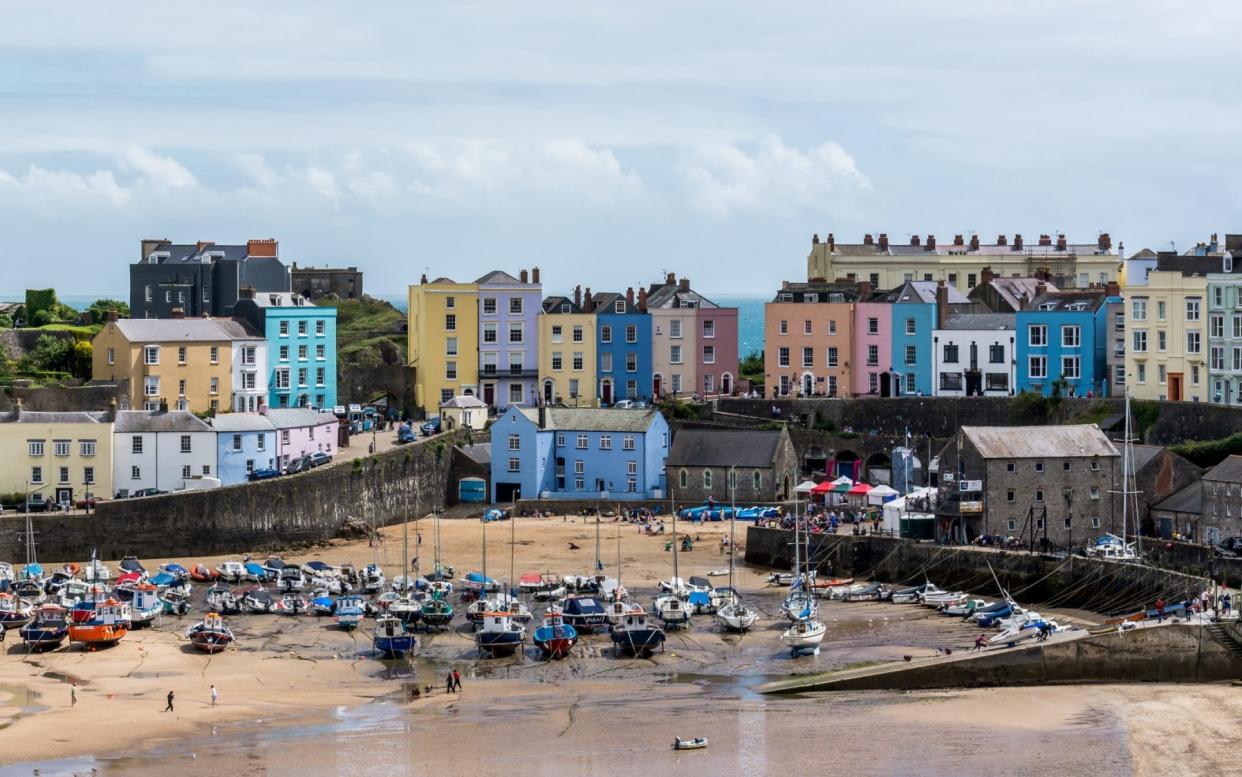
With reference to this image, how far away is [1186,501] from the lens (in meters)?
63.6

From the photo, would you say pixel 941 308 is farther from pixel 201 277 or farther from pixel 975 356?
pixel 201 277

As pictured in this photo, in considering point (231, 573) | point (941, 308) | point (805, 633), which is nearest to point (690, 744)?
point (805, 633)

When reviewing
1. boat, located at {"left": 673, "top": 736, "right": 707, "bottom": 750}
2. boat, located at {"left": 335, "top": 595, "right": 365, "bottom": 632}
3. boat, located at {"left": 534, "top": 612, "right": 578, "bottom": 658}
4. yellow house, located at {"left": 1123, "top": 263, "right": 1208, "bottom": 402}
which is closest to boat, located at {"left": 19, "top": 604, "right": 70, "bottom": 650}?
boat, located at {"left": 335, "top": 595, "right": 365, "bottom": 632}

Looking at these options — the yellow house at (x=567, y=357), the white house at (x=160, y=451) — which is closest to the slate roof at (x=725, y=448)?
the yellow house at (x=567, y=357)

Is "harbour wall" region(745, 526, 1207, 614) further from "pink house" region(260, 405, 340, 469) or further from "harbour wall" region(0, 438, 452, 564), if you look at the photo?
"pink house" region(260, 405, 340, 469)

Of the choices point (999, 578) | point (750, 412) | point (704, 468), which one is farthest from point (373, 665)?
point (750, 412)

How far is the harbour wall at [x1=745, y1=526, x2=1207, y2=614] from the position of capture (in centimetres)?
5625

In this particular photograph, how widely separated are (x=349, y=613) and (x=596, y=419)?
21.4m

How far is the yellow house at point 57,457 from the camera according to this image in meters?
69.6

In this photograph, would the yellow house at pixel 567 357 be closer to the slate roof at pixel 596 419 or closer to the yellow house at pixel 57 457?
the slate roof at pixel 596 419

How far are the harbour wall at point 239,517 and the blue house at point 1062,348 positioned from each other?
2305cm

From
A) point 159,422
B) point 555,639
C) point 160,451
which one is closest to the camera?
point 555,639

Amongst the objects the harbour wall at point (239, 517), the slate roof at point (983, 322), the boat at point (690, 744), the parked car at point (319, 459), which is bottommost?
the boat at point (690, 744)

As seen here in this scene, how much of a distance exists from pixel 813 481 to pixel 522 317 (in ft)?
55.1
